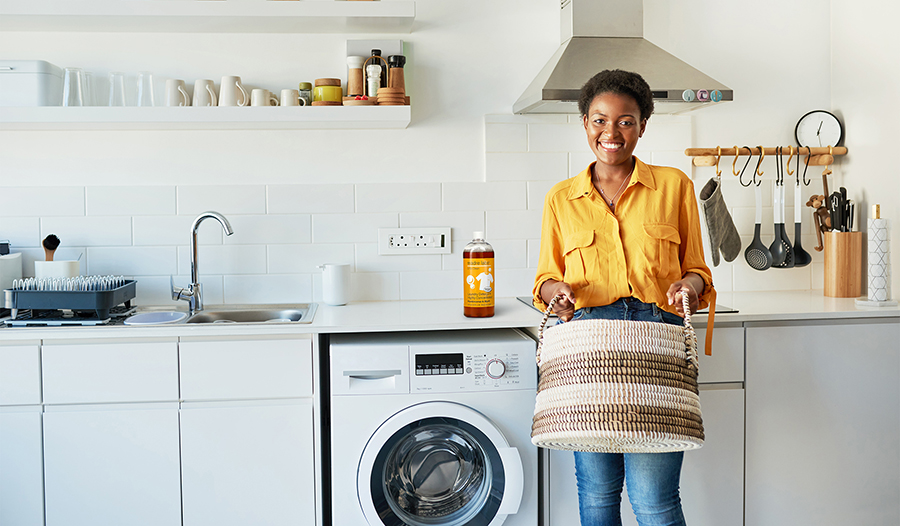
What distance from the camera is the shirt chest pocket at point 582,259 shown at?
1619 mm

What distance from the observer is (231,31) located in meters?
2.44

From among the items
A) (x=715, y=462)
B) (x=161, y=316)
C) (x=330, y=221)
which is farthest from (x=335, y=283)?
(x=715, y=462)

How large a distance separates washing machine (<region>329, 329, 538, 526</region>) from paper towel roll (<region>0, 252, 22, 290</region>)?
1.19 metres

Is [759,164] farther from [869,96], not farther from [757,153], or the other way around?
[869,96]

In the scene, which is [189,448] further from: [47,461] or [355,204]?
[355,204]

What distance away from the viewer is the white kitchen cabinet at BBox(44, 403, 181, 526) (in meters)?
1.96

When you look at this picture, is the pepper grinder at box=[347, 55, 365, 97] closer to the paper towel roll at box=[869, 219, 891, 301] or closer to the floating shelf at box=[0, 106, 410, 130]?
the floating shelf at box=[0, 106, 410, 130]

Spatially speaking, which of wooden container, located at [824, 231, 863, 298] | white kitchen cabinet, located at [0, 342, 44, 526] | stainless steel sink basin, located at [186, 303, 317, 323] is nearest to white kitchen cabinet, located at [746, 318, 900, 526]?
wooden container, located at [824, 231, 863, 298]

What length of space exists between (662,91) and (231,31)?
5.03ft

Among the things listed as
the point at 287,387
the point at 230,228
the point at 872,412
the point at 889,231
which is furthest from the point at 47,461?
the point at 889,231

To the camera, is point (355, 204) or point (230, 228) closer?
point (230, 228)

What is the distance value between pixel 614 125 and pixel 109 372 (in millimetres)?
1573

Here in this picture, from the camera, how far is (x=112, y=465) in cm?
197

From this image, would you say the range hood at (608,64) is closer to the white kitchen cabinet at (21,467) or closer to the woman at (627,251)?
the woman at (627,251)
